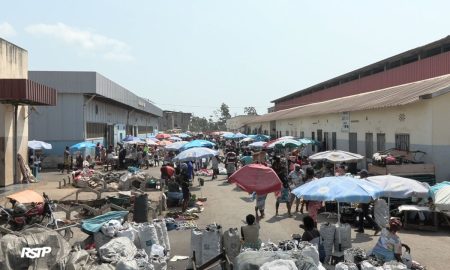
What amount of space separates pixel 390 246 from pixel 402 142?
38.8 ft

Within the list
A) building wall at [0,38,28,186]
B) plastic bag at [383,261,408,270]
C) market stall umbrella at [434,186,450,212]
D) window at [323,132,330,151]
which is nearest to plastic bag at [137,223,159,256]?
plastic bag at [383,261,408,270]

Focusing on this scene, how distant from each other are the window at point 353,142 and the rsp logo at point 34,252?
19.6m

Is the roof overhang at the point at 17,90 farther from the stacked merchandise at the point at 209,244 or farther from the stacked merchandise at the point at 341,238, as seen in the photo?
the stacked merchandise at the point at 341,238

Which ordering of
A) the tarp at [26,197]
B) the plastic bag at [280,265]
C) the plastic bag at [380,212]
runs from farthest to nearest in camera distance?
the plastic bag at [380,212]
the tarp at [26,197]
the plastic bag at [280,265]

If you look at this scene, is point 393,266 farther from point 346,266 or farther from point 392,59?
point 392,59

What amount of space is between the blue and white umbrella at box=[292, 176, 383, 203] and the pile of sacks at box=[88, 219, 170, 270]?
3018 mm

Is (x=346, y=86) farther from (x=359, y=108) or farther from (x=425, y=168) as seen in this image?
(x=425, y=168)

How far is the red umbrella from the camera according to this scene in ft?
35.1

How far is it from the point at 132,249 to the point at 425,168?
1126 centimetres

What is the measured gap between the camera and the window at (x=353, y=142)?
24.6 meters

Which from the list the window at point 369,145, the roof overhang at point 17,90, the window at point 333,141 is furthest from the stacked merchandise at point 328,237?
the window at point 333,141

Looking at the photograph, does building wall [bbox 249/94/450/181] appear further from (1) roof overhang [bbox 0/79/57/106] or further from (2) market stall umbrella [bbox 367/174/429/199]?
(1) roof overhang [bbox 0/79/57/106]

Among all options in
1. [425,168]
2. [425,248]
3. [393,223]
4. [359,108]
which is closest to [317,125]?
[359,108]

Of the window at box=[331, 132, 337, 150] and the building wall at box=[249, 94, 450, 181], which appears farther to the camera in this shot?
the window at box=[331, 132, 337, 150]
